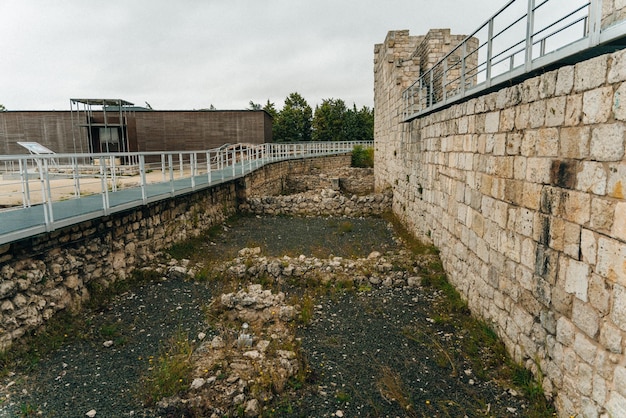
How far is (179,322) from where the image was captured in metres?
6.12

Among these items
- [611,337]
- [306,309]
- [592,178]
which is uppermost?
[592,178]

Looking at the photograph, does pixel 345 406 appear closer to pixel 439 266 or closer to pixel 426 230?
pixel 439 266

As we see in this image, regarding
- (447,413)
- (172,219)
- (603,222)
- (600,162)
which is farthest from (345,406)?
(172,219)

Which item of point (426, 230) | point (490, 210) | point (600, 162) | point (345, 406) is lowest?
point (345, 406)

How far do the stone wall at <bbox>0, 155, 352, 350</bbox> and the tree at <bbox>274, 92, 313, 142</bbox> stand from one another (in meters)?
40.0

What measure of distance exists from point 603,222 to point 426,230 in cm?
631

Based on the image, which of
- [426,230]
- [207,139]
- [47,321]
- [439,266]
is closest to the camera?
[47,321]

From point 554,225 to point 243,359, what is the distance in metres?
3.73

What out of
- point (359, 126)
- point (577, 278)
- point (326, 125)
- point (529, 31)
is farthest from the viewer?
point (359, 126)

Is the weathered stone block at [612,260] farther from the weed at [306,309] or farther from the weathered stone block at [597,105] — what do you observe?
the weed at [306,309]

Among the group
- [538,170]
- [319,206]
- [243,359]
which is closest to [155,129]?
[319,206]

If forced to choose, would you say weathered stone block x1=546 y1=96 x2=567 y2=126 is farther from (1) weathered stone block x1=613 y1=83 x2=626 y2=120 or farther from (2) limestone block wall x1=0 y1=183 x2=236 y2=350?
(2) limestone block wall x1=0 y1=183 x2=236 y2=350

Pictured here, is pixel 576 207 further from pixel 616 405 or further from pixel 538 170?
pixel 616 405

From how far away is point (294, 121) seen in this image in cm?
5084
